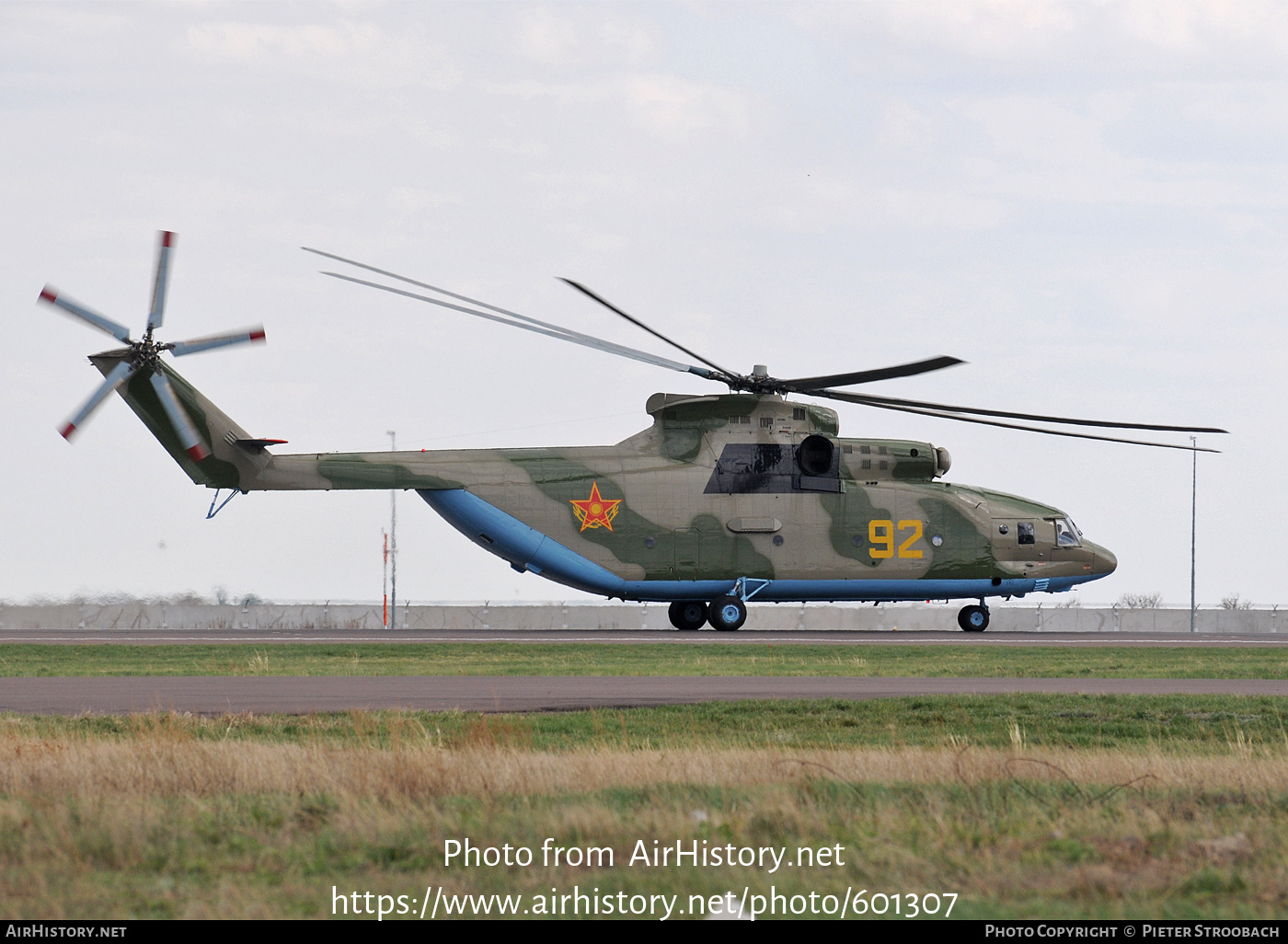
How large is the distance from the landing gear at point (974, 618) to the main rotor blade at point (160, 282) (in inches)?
1106

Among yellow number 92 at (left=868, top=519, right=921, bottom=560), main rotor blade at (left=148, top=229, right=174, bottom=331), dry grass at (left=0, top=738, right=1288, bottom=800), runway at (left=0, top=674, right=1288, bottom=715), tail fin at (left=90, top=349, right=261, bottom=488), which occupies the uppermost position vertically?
main rotor blade at (left=148, top=229, right=174, bottom=331)

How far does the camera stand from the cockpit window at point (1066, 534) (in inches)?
1812

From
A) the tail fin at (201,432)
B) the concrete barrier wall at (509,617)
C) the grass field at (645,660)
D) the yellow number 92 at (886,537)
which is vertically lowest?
the concrete barrier wall at (509,617)

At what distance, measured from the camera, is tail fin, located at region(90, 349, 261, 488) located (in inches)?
1604

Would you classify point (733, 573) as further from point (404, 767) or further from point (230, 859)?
point (230, 859)

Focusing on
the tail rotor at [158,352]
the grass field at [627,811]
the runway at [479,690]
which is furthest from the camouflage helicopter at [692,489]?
the grass field at [627,811]

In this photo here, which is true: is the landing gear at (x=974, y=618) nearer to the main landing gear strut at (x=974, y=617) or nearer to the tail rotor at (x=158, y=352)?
the main landing gear strut at (x=974, y=617)

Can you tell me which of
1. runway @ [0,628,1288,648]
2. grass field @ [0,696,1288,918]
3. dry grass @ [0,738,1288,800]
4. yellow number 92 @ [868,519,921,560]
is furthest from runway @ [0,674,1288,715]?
yellow number 92 @ [868,519,921,560]

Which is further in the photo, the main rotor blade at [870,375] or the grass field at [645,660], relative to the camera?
the main rotor blade at [870,375]

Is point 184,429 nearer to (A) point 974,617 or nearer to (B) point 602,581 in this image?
(B) point 602,581

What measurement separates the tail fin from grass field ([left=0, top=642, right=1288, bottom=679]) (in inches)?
264

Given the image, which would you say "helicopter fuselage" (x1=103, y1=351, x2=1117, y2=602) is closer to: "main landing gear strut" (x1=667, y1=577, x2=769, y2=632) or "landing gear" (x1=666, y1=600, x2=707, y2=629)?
"main landing gear strut" (x1=667, y1=577, x2=769, y2=632)

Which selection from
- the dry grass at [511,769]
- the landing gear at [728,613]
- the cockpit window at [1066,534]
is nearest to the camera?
the dry grass at [511,769]
